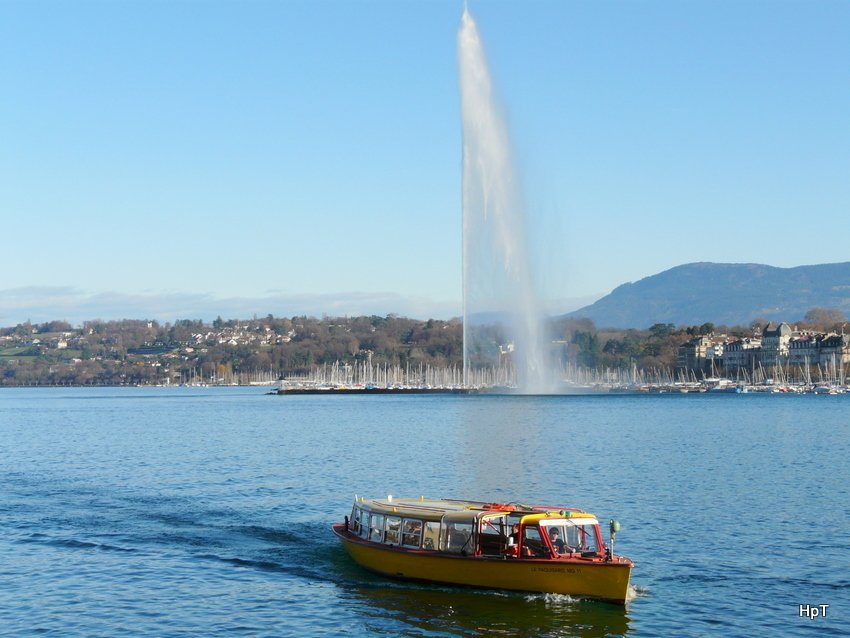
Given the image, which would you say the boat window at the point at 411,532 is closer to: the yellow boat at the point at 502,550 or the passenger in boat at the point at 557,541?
the yellow boat at the point at 502,550

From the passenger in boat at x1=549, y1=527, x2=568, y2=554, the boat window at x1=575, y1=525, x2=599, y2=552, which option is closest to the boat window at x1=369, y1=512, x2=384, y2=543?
the passenger in boat at x1=549, y1=527, x2=568, y2=554

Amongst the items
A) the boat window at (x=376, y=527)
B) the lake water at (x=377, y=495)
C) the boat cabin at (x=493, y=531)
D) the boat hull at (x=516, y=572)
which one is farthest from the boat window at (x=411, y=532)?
the lake water at (x=377, y=495)

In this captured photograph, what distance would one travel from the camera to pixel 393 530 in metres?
28.5

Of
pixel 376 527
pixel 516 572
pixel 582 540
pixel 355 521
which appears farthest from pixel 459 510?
pixel 355 521

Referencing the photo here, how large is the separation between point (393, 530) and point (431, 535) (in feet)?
4.71

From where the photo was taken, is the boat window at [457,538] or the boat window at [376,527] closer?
the boat window at [457,538]

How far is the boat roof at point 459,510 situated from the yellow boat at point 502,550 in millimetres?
25

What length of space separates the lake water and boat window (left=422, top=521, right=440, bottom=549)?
1103 mm

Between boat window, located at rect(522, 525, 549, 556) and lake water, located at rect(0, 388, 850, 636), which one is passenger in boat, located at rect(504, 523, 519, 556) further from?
lake water, located at rect(0, 388, 850, 636)

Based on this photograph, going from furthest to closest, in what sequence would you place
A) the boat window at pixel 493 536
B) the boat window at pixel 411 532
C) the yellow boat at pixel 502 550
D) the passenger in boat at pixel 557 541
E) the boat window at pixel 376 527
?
the boat window at pixel 376 527 → the boat window at pixel 411 532 → the boat window at pixel 493 536 → the passenger in boat at pixel 557 541 → the yellow boat at pixel 502 550

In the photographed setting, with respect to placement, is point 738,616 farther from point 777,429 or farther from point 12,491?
point 777,429

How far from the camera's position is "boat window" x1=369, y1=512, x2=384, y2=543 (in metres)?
29.0

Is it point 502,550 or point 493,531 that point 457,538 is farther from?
point 502,550

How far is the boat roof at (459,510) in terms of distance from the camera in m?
26.5
